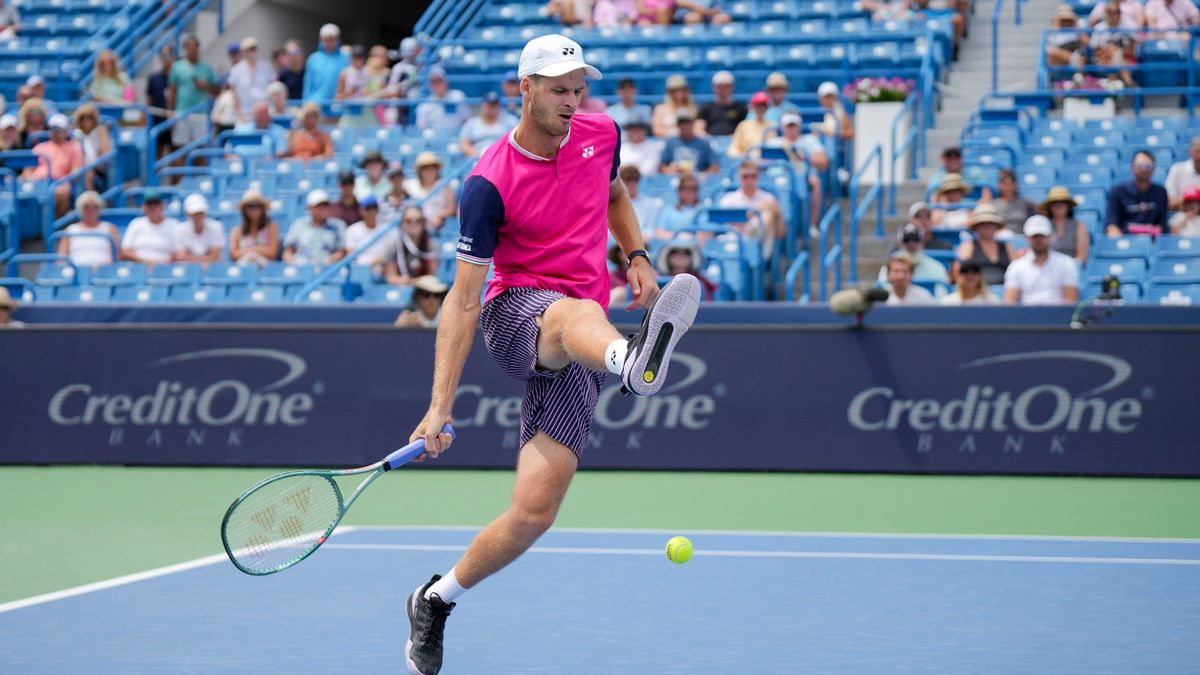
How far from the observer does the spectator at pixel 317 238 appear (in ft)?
50.2

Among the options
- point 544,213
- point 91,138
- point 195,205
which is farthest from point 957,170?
point 544,213

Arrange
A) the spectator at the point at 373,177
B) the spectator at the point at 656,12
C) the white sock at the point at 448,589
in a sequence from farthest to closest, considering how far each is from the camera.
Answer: the spectator at the point at 656,12, the spectator at the point at 373,177, the white sock at the point at 448,589

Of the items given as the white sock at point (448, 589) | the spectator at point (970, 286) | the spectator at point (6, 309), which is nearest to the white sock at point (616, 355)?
the white sock at point (448, 589)

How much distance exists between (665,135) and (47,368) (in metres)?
6.44

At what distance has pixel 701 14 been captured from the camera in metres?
19.3

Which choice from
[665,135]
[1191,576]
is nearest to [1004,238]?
[665,135]

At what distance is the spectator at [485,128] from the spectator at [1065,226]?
5562 millimetres

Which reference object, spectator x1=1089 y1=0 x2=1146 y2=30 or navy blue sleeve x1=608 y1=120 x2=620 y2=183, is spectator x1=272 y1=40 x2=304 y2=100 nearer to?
spectator x1=1089 y1=0 x2=1146 y2=30

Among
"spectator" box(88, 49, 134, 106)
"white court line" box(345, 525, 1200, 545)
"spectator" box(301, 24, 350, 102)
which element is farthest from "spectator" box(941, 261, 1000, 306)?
"spectator" box(88, 49, 134, 106)

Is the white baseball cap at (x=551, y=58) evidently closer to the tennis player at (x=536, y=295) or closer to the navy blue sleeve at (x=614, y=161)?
the tennis player at (x=536, y=295)

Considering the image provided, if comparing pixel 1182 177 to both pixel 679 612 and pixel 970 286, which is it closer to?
pixel 970 286

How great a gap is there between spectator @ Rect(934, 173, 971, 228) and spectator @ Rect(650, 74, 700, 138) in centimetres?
288

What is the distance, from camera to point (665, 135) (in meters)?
16.5

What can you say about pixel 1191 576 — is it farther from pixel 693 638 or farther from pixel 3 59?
pixel 3 59
